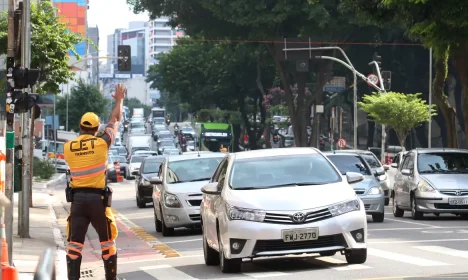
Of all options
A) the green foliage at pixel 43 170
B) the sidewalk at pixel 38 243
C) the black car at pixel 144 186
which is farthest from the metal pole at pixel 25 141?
the green foliage at pixel 43 170

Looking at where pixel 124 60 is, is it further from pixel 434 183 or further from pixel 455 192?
pixel 455 192

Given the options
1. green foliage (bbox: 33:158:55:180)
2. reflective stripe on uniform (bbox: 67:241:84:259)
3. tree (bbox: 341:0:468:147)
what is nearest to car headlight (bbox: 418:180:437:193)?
tree (bbox: 341:0:468:147)

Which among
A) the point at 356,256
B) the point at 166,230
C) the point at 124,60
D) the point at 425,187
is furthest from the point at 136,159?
the point at 356,256

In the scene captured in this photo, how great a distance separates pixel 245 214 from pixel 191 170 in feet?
33.7

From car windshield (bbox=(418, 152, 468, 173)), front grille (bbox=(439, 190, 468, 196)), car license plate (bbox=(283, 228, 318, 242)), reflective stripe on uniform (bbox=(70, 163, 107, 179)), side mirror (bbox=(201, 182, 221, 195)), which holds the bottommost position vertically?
front grille (bbox=(439, 190, 468, 196))

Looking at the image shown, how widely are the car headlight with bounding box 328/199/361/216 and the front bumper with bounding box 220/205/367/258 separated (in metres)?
0.07

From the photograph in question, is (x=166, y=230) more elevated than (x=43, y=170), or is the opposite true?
(x=166, y=230)

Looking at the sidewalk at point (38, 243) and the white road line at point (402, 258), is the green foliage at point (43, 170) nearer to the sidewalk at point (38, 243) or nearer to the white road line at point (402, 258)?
the sidewalk at point (38, 243)

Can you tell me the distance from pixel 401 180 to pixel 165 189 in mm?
6808

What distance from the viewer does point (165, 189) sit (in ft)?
74.2

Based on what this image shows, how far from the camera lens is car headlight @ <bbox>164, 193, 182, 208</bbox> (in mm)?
22125

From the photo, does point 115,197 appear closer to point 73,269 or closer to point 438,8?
point 438,8

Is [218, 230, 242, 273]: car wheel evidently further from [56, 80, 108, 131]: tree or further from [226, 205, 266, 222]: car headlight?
[56, 80, 108, 131]: tree

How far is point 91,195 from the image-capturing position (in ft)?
38.4
